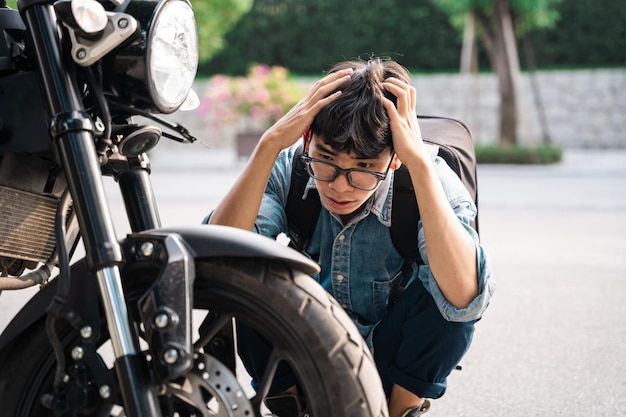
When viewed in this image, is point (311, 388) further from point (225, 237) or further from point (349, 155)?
point (349, 155)

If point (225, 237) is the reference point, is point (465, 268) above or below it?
below

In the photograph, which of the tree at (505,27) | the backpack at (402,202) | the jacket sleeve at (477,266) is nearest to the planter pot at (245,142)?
the tree at (505,27)

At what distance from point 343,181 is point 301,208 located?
264 millimetres

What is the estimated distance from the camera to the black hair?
211 centimetres

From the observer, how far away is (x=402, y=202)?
2.30m

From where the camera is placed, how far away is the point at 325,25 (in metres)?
23.8

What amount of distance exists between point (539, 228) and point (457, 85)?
14951mm

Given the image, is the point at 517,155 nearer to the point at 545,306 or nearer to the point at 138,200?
the point at 545,306

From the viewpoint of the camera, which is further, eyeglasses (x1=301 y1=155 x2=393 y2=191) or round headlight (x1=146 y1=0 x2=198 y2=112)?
eyeglasses (x1=301 y1=155 x2=393 y2=191)

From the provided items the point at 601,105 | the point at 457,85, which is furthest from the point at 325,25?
the point at 601,105

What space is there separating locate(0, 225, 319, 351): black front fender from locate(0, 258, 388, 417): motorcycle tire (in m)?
0.02

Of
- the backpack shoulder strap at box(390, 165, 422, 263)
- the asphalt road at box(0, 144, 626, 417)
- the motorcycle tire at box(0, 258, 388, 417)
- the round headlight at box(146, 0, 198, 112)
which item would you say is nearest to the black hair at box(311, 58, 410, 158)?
the backpack shoulder strap at box(390, 165, 422, 263)

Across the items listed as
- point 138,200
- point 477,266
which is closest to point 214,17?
point 477,266

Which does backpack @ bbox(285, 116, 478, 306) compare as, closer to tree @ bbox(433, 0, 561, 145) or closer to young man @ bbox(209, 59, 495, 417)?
young man @ bbox(209, 59, 495, 417)
